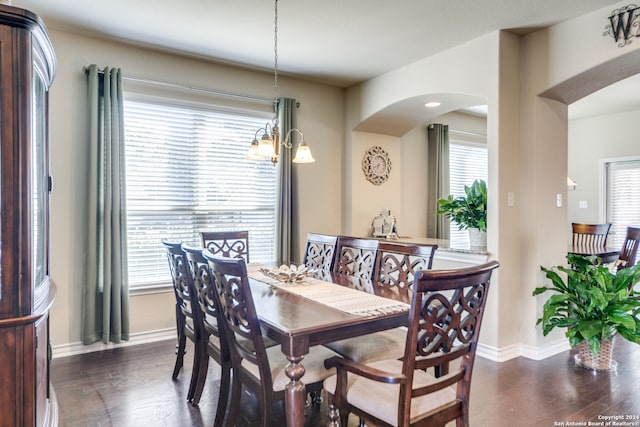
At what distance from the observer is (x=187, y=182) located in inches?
156

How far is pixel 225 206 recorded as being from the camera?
13.7 ft

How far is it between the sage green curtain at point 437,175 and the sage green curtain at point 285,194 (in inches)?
84.2

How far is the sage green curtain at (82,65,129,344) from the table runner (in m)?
1.46

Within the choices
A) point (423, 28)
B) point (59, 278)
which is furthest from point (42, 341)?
point (423, 28)

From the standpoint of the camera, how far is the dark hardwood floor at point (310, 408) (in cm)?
238

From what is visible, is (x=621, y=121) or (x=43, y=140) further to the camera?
(x=621, y=121)

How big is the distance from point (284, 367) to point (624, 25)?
3122 mm

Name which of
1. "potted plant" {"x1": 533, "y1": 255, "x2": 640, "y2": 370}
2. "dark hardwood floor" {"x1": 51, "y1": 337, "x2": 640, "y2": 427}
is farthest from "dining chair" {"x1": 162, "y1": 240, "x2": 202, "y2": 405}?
"potted plant" {"x1": 533, "y1": 255, "x2": 640, "y2": 370}

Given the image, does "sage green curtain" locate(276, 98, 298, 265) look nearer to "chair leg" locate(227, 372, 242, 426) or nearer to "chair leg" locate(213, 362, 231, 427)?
"chair leg" locate(213, 362, 231, 427)

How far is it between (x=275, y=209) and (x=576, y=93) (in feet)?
9.71

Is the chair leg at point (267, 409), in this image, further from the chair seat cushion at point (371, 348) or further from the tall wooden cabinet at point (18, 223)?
the tall wooden cabinet at point (18, 223)

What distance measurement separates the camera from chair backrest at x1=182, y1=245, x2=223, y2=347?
2.06 meters

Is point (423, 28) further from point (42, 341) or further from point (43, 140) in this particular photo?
point (42, 341)

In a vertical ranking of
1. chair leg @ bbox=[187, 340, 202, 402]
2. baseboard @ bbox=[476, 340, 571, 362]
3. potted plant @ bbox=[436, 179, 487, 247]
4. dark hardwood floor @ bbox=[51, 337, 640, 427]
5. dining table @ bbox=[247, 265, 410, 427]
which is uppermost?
potted plant @ bbox=[436, 179, 487, 247]
